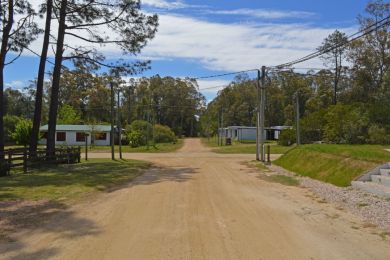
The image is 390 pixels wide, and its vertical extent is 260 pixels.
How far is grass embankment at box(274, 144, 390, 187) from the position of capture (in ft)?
52.0

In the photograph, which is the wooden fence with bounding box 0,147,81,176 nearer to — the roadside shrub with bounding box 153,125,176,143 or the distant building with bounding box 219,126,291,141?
the roadside shrub with bounding box 153,125,176,143

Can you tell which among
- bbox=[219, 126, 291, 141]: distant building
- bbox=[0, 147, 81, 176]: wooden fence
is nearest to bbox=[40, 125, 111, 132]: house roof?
bbox=[219, 126, 291, 141]: distant building

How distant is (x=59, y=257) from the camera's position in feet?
22.9

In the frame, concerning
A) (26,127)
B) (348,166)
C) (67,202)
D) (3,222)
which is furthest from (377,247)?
(26,127)

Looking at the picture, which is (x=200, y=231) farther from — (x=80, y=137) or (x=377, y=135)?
(x=80, y=137)

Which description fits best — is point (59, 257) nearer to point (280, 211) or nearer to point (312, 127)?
point (280, 211)

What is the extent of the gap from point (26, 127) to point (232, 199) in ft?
162

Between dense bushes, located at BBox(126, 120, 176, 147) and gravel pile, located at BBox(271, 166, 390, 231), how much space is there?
50649mm

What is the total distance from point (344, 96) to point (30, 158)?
179 ft

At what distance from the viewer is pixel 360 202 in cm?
1212

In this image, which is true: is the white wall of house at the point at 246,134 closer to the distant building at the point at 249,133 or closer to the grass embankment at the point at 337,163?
the distant building at the point at 249,133

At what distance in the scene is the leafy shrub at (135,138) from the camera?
68.6 m

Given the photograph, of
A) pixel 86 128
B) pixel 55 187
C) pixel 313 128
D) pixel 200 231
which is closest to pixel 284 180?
pixel 55 187

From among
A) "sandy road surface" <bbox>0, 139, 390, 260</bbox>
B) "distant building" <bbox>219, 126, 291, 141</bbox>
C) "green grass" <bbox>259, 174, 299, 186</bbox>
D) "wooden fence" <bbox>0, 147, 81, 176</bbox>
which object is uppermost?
"distant building" <bbox>219, 126, 291, 141</bbox>
